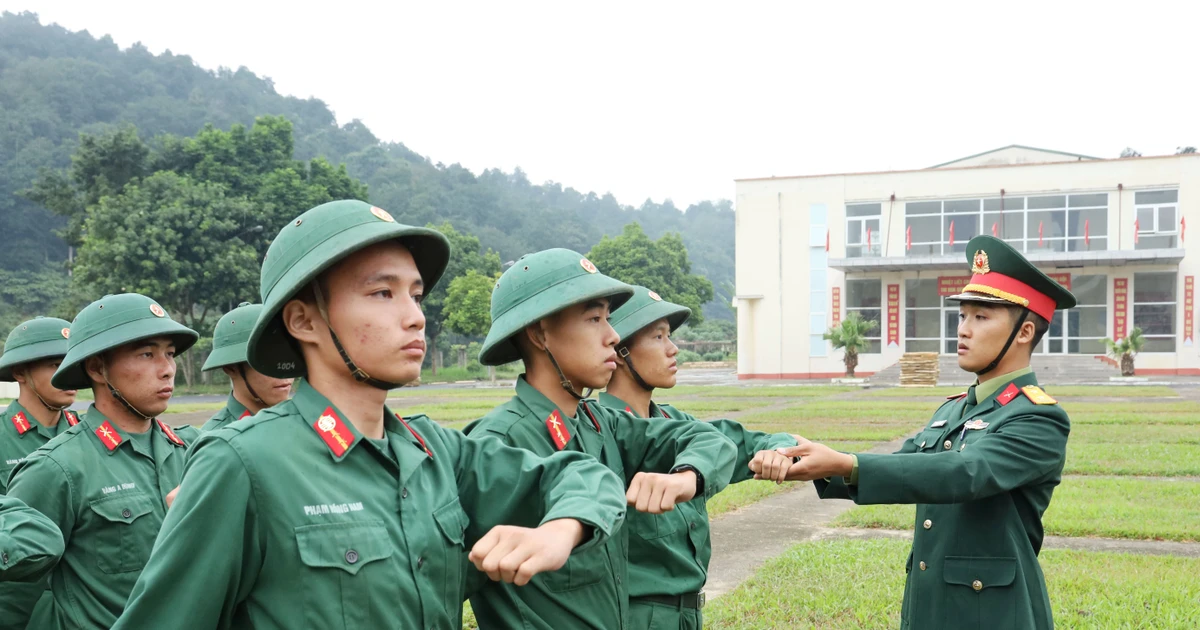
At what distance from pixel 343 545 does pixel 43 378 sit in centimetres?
437

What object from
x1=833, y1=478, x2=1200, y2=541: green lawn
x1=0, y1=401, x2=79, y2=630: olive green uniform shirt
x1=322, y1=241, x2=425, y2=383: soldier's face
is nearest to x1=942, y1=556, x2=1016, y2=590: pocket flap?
x1=322, y1=241, x2=425, y2=383: soldier's face

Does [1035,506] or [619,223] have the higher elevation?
[619,223]

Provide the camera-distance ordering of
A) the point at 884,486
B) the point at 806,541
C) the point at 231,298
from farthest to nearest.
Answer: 1. the point at 231,298
2. the point at 806,541
3. the point at 884,486

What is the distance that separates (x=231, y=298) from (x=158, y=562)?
35994 mm

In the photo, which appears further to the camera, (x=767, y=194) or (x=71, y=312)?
(x=767, y=194)

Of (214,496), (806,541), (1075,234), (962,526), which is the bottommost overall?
(806,541)

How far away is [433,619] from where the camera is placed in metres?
1.92

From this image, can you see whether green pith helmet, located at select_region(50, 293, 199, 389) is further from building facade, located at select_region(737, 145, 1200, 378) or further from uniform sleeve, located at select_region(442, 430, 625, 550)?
building facade, located at select_region(737, 145, 1200, 378)

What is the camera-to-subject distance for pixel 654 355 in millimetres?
4203

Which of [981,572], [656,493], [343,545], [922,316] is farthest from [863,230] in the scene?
[343,545]

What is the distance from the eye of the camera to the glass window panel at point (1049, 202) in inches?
1526

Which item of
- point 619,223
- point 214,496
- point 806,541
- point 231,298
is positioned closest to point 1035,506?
point 214,496

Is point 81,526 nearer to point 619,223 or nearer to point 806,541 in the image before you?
point 806,541

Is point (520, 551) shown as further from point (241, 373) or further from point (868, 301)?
point (868, 301)
